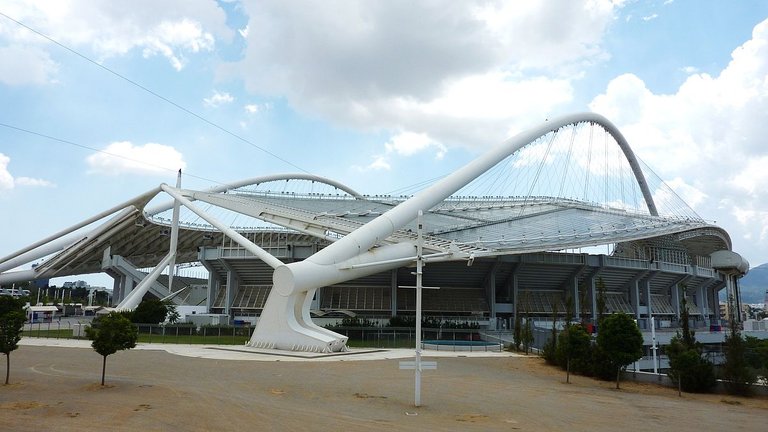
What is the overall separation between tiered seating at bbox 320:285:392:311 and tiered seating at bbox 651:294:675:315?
3721 cm

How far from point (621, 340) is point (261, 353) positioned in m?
18.9

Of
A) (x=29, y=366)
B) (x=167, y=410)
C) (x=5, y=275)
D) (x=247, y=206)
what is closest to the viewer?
(x=167, y=410)

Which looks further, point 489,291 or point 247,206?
point 489,291

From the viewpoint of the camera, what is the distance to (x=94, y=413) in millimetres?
14141

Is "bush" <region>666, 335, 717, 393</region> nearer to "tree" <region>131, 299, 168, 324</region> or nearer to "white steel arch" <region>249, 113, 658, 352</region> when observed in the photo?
"white steel arch" <region>249, 113, 658, 352</region>

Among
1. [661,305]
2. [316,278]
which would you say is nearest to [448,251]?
[316,278]

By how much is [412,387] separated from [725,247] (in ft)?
239

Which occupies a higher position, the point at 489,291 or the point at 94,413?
the point at 489,291

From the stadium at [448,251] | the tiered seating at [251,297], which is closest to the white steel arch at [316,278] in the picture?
the stadium at [448,251]

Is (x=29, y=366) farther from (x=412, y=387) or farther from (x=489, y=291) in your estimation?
(x=489, y=291)

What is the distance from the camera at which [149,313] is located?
47312 millimetres

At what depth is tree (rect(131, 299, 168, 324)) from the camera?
4697 centimetres

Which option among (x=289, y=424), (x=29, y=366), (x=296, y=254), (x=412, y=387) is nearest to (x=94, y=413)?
(x=289, y=424)

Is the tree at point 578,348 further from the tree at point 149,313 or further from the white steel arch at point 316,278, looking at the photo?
the tree at point 149,313
